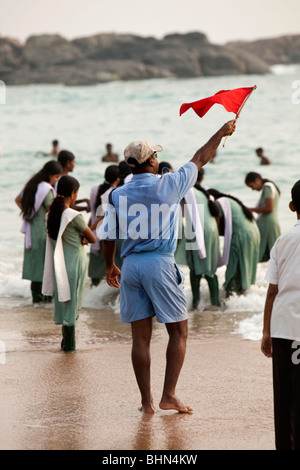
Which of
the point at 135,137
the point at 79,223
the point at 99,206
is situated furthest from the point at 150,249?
the point at 135,137

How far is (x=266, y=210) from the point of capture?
10.5 meters

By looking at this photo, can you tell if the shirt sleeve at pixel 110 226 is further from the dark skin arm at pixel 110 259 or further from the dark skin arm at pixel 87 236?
the dark skin arm at pixel 87 236

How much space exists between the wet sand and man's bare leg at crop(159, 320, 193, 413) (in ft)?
0.21

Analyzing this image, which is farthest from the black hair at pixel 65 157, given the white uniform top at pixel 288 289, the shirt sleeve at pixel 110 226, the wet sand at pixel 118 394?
the white uniform top at pixel 288 289

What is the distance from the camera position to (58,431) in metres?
4.75

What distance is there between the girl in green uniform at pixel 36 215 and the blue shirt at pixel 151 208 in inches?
153

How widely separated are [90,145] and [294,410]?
111 feet

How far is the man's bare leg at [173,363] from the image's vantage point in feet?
16.5

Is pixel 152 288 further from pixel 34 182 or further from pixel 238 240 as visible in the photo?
pixel 238 240

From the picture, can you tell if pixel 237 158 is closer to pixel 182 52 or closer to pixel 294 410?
pixel 294 410

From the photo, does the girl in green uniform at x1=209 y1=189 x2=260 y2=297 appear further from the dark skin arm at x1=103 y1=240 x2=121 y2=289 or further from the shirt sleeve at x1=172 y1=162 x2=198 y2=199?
the shirt sleeve at x1=172 y1=162 x2=198 y2=199

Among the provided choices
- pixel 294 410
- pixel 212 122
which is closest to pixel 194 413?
pixel 294 410

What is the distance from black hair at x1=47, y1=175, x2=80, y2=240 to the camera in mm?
6629

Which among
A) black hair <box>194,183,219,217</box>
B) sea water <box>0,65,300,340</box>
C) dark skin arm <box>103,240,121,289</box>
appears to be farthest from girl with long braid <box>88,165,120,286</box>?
dark skin arm <box>103,240,121,289</box>
